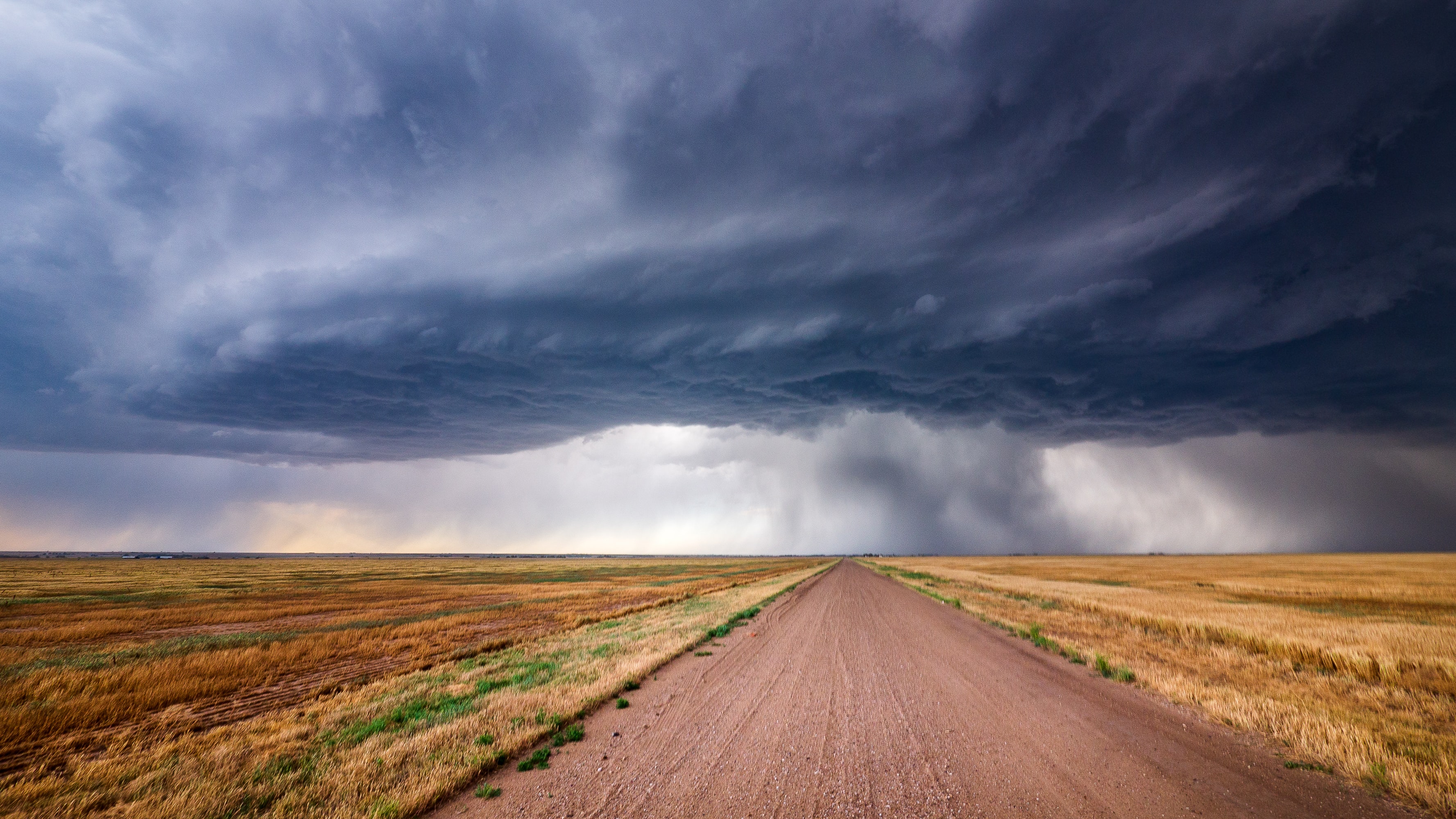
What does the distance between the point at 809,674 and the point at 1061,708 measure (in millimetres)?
5407

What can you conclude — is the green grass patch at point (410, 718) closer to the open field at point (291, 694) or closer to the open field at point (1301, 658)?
the open field at point (291, 694)

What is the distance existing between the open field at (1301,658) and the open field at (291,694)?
480 inches

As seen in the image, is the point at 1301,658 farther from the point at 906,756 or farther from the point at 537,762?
the point at 537,762

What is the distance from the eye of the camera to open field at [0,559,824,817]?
707 cm

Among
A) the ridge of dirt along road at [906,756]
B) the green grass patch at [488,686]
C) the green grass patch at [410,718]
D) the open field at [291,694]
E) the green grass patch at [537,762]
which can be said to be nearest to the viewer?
the ridge of dirt along road at [906,756]

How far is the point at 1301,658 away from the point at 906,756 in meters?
16.6

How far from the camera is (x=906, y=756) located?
7.60 m

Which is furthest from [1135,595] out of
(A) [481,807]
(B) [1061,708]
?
(A) [481,807]

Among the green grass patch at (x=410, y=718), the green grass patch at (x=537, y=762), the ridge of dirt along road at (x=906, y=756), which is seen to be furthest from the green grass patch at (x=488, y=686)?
the green grass patch at (x=537, y=762)

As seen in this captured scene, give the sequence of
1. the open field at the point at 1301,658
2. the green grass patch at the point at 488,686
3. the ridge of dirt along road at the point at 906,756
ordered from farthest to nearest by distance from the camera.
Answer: the green grass patch at the point at 488,686 → the open field at the point at 1301,658 → the ridge of dirt along road at the point at 906,756

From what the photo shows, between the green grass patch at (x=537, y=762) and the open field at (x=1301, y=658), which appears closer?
the green grass patch at (x=537, y=762)

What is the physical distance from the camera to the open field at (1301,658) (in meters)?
8.01

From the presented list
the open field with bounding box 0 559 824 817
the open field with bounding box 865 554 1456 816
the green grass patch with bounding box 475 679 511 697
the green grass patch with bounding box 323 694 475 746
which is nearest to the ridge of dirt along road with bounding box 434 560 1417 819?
the open field with bounding box 865 554 1456 816

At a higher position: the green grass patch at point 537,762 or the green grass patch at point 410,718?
the green grass patch at point 537,762
